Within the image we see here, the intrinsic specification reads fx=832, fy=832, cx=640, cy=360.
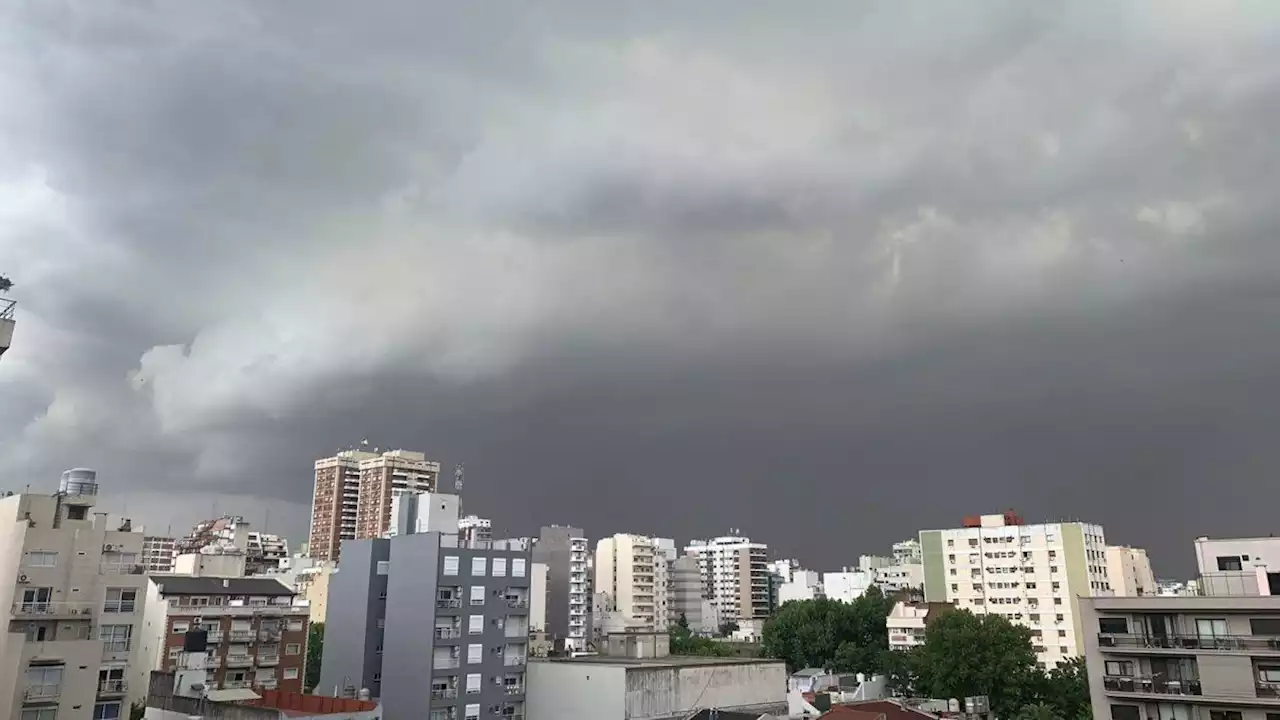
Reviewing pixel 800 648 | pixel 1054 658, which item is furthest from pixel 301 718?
pixel 1054 658

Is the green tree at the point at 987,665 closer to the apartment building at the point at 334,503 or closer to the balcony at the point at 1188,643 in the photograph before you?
the balcony at the point at 1188,643

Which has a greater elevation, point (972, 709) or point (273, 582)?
point (273, 582)

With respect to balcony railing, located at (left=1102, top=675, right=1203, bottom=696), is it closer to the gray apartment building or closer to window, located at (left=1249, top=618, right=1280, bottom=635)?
window, located at (left=1249, top=618, right=1280, bottom=635)

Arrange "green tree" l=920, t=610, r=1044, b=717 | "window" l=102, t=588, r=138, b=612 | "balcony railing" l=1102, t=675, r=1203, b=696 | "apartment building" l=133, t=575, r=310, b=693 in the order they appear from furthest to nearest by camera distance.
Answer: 1. "green tree" l=920, t=610, r=1044, b=717
2. "apartment building" l=133, t=575, r=310, b=693
3. "window" l=102, t=588, r=138, b=612
4. "balcony railing" l=1102, t=675, r=1203, b=696

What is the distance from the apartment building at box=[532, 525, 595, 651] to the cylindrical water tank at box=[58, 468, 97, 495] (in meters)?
88.7

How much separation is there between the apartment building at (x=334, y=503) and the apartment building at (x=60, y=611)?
446ft

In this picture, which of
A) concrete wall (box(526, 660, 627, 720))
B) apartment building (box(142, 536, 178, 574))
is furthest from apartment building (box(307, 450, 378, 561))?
concrete wall (box(526, 660, 627, 720))

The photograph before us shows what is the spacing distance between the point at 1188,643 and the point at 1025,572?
3146 inches

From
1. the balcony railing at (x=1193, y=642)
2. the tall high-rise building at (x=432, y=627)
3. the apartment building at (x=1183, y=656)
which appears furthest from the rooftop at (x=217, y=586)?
the balcony railing at (x=1193, y=642)

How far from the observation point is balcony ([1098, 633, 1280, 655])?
40.1 metres

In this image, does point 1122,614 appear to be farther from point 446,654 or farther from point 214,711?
point 214,711

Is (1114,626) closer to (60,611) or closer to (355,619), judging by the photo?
(355,619)

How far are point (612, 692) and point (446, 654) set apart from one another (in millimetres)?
12212

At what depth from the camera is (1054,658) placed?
11138cm
